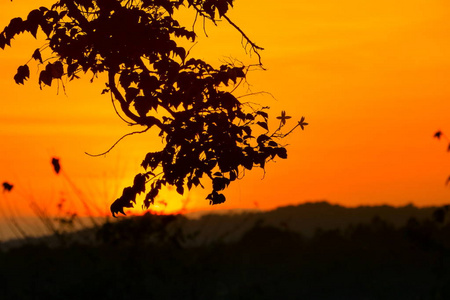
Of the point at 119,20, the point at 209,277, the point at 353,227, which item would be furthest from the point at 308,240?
the point at 119,20

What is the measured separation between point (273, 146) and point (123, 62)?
1.95 m

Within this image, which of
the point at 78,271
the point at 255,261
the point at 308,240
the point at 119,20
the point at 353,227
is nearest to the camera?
the point at 119,20

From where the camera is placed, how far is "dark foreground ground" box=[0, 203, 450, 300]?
28.4ft

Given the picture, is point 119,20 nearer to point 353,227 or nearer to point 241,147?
point 241,147

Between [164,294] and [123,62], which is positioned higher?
[123,62]

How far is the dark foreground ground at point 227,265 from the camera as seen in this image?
340 inches

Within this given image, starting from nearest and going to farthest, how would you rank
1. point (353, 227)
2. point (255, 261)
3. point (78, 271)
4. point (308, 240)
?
point (78, 271), point (255, 261), point (308, 240), point (353, 227)

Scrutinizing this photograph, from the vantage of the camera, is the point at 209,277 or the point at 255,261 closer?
the point at 209,277

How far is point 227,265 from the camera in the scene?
36.2 ft

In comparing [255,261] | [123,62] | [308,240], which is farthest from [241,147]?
[308,240]

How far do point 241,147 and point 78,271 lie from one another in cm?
344

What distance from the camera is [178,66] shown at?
843cm

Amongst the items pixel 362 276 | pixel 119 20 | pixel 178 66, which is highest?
pixel 119 20

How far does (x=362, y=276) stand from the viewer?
11.2 meters
